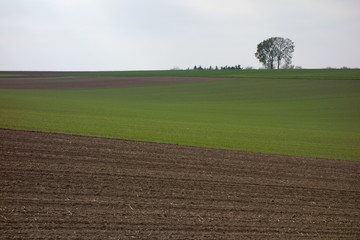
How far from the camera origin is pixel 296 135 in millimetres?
21859

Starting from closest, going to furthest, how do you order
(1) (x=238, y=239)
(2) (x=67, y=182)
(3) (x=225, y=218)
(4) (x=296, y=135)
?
(1) (x=238, y=239), (3) (x=225, y=218), (2) (x=67, y=182), (4) (x=296, y=135)

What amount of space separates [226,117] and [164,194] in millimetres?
19009

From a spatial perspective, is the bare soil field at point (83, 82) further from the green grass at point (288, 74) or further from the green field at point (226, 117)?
the green grass at point (288, 74)

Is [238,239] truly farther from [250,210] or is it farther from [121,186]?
[121,186]

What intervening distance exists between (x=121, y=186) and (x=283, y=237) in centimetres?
407

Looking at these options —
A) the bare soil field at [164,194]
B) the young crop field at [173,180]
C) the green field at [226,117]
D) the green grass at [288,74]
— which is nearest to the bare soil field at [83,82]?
the green field at [226,117]

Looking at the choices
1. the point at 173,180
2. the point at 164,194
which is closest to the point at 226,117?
the point at 173,180

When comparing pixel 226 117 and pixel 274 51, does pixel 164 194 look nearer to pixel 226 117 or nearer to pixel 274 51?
pixel 226 117

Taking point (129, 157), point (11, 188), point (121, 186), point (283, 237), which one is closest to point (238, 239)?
point (283, 237)

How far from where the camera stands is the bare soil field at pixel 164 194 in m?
8.29

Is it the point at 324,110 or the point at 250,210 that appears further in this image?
the point at 324,110

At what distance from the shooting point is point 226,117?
2886 centimetres

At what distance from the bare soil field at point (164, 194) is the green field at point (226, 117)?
2.91 metres

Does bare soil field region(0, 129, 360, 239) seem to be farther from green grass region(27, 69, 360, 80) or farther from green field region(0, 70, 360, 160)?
green grass region(27, 69, 360, 80)
